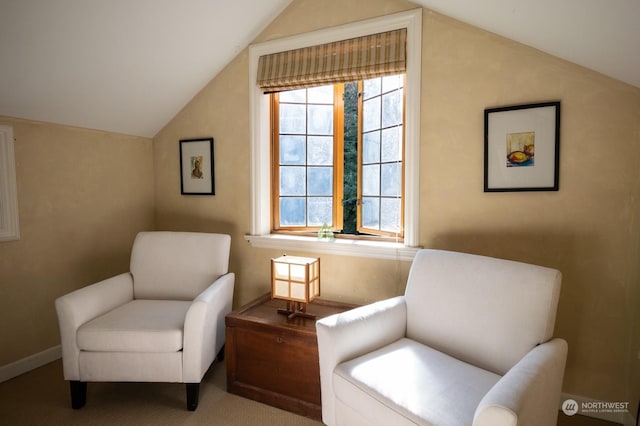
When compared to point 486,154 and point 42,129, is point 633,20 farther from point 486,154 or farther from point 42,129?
point 42,129

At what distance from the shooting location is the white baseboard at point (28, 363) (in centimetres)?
241

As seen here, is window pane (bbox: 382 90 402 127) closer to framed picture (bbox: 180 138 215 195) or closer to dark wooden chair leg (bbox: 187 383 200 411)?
framed picture (bbox: 180 138 215 195)

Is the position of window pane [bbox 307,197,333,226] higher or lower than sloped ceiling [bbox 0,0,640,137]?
lower

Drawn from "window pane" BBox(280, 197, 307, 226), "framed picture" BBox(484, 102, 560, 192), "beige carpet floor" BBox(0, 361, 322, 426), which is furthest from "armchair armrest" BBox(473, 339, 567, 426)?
"window pane" BBox(280, 197, 307, 226)

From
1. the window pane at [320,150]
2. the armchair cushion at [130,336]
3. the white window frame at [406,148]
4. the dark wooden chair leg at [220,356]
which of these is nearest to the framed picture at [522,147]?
the white window frame at [406,148]

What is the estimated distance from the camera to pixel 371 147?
2.74 metres

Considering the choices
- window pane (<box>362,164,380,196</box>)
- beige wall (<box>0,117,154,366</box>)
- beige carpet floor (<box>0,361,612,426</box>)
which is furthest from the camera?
window pane (<box>362,164,380,196</box>)

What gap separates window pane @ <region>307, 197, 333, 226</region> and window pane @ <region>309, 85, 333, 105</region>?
30.6 inches

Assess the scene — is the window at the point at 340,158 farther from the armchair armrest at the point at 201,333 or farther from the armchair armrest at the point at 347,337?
the armchair armrest at the point at 201,333

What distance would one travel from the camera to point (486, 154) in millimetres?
2176

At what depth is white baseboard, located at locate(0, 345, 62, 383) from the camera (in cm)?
241

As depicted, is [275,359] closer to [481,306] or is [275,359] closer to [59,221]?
[481,306]

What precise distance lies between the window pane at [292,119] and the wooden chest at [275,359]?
146 centimetres

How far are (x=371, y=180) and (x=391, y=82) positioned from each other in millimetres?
709
